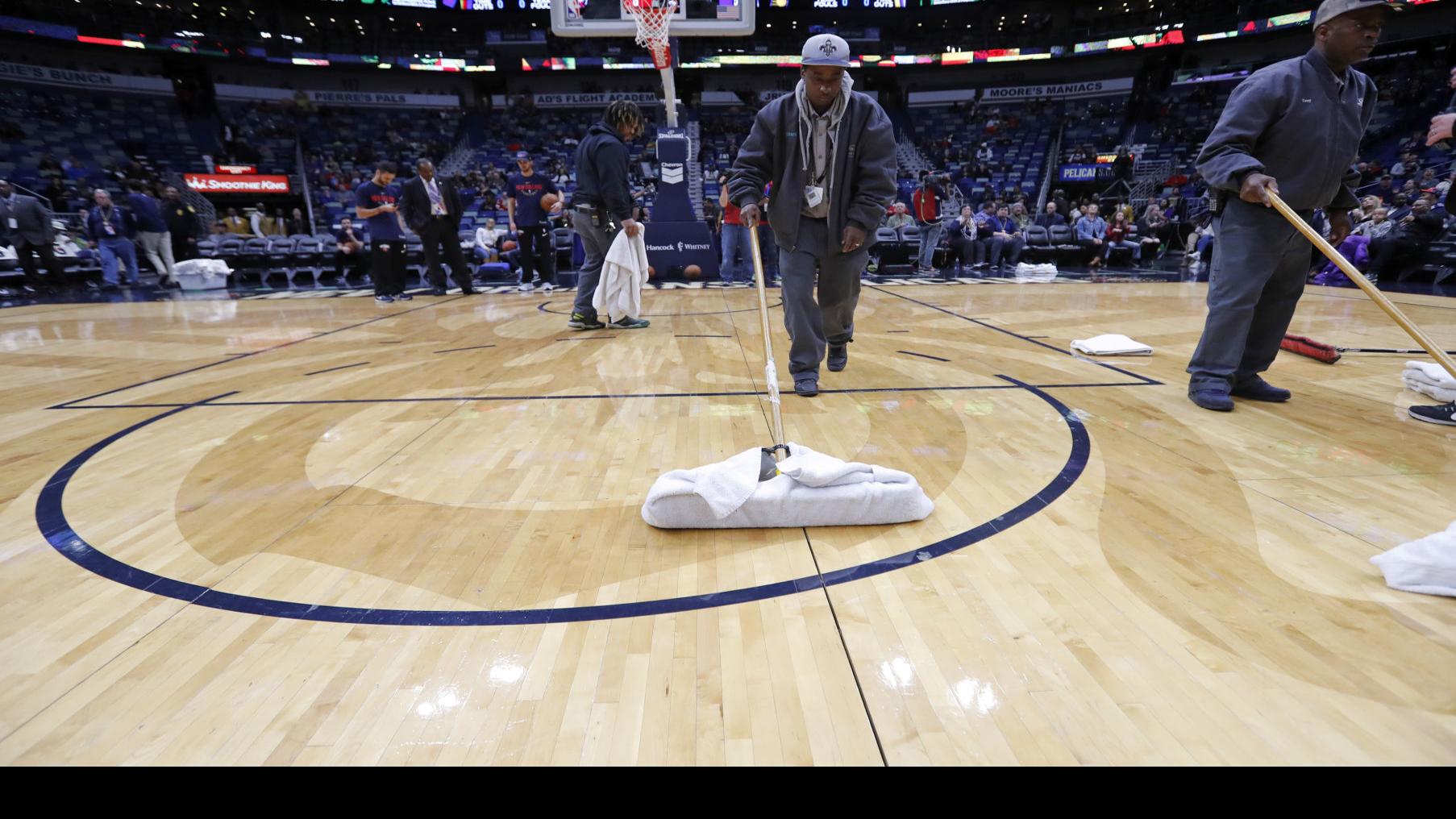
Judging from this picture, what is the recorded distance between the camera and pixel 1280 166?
9.46ft

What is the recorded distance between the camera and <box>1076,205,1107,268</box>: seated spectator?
503 inches

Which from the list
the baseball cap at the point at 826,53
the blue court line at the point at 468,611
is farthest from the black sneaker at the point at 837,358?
the blue court line at the point at 468,611

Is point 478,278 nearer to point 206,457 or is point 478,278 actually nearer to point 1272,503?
point 206,457

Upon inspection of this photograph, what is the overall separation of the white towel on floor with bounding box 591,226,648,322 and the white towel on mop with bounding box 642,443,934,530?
3.70m

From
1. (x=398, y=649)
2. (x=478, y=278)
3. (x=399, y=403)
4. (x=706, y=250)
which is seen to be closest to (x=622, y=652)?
(x=398, y=649)

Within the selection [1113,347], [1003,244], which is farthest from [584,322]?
[1003,244]

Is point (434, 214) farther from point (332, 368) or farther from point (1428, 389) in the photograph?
point (1428, 389)

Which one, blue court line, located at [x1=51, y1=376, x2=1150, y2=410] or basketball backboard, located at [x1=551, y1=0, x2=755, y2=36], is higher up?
basketball backboard, located at [x1=551, y1=0, x2=755, y2=36]

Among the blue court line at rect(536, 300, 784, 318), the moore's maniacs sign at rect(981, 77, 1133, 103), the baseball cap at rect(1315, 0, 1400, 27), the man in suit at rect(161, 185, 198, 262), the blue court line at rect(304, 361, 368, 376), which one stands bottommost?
the blue court line at rect(304, 361, 368, 376)

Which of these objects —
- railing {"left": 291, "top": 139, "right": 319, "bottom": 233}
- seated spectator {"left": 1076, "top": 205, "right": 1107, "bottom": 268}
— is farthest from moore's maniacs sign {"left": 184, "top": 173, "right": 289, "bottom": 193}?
seated spectator {"left": 1076, "top": 205, "right": 1107, "bottom": 268}

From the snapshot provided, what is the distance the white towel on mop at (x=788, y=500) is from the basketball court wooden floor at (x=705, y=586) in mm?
68

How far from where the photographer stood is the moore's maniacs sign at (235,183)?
66.9 feet

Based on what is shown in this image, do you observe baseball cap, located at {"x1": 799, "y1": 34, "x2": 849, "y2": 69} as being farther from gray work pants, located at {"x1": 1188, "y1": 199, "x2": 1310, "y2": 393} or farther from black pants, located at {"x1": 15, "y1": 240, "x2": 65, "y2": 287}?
black pants, located at {"x1": 15, "y1": 240, "x2": 65, "y2": 287}
